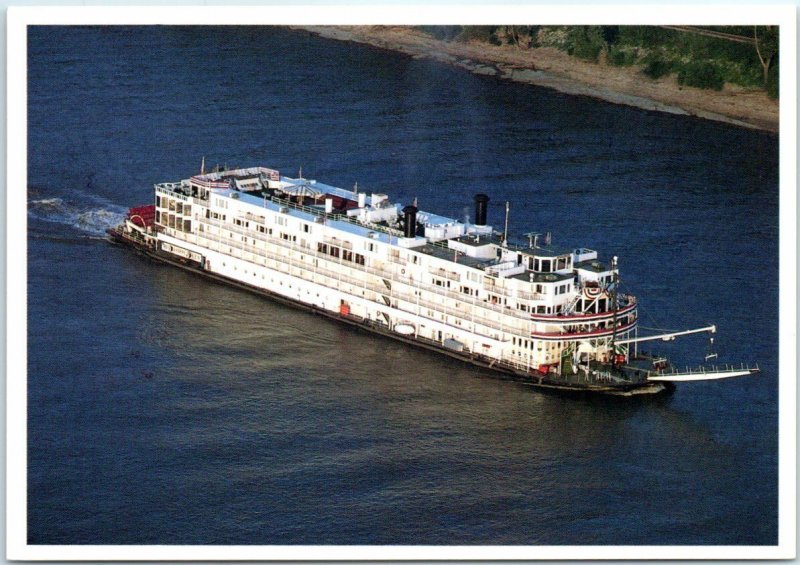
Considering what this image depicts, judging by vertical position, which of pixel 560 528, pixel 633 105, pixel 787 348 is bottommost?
pixel 560 528

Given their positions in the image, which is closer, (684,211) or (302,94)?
(684,211)

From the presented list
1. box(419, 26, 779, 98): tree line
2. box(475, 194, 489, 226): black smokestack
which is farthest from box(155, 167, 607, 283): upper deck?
box(419, 26, 779, 98): tree line

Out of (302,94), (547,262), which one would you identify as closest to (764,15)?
(547,262)

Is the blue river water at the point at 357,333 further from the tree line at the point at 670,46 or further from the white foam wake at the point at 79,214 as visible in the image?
the tree line at the point at 670,46

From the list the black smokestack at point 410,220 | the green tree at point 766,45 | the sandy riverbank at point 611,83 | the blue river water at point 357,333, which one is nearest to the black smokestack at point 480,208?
the black smokestack at point 410,220

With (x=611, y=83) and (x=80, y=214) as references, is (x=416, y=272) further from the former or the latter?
(x=611, y=83)

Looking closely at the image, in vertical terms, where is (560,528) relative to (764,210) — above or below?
below

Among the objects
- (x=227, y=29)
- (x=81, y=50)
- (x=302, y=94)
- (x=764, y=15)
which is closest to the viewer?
(x=764, y=15)

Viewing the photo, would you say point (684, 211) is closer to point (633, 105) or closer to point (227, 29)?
point (633, 105)
